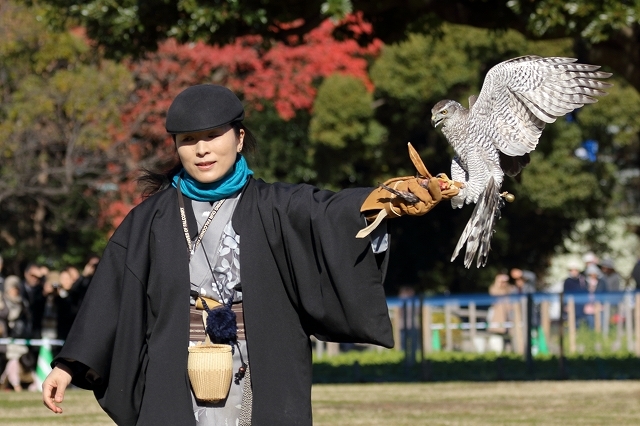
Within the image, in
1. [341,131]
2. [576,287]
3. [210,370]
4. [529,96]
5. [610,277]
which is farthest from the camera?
[341,131]

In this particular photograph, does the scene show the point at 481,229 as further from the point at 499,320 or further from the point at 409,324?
the point at 409,324

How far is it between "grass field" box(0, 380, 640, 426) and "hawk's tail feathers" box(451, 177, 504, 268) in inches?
240

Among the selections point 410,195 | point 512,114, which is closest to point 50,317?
point 512,114

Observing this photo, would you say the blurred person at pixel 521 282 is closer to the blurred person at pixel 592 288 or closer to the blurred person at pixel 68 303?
the blurred person at pixel 592 288

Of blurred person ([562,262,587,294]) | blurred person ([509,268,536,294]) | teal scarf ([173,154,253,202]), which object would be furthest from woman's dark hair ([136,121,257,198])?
blurred person ([509,268,536,294])

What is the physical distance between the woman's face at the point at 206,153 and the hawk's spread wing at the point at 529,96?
49.7 inches

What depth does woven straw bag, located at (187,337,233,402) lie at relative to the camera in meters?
4.55

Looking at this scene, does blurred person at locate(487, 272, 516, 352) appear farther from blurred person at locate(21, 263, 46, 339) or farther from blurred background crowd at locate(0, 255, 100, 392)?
blurred person at locate(21, 263, 46, 339)

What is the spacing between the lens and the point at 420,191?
172 inches

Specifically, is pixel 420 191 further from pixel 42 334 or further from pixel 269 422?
pixel 42 334

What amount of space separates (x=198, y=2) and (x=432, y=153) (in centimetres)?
1859

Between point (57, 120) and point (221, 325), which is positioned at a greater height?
point (57, 120)

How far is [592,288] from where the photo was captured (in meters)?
19.8

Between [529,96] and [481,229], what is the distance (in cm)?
75
